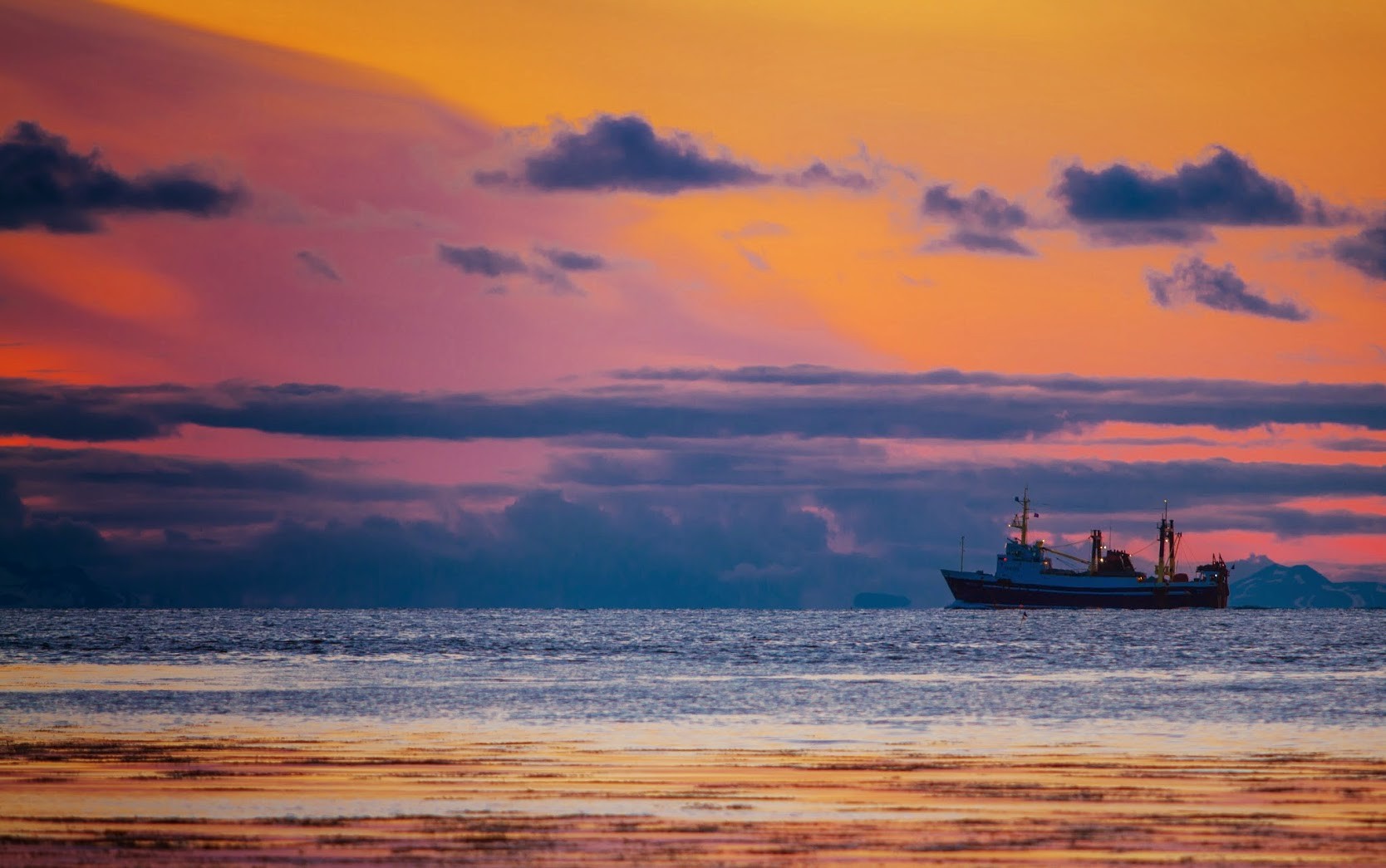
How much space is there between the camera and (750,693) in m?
58.8

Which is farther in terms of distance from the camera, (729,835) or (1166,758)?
(1166,758)

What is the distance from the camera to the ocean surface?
4097 cm

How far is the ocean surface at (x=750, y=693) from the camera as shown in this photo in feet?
134

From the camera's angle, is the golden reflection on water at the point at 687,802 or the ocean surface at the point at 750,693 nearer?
the golden reflection on water at the point at 687,802

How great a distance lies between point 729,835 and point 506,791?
20.9ft

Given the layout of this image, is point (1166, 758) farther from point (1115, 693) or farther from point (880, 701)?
point (1115, 693)

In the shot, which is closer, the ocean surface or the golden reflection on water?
the golden reflection on water

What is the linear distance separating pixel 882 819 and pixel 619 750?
1257 cm

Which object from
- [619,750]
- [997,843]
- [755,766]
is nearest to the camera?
[997,843]

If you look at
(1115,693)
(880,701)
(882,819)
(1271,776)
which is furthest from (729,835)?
(1115,693)

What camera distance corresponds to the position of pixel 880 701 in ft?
175

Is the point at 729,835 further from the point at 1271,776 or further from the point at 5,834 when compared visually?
the point at 1271,776

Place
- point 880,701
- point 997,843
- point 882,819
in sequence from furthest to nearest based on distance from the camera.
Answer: point 880,701 < point 882,819 < point 997,843

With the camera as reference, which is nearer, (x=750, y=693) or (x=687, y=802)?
(x=687, y=802)
